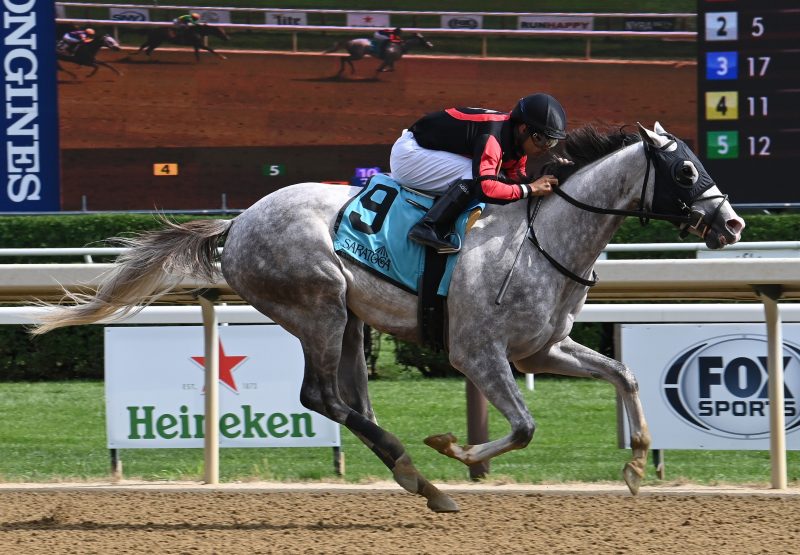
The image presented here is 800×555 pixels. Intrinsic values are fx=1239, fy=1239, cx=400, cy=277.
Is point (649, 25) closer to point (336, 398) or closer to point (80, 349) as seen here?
point (80, 349)

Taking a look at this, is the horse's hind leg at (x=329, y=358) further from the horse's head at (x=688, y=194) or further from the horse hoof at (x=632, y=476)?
the horse's head at (x=688, y=194)

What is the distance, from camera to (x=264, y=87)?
37.7ft

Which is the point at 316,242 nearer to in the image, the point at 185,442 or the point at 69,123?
the point at 185,442

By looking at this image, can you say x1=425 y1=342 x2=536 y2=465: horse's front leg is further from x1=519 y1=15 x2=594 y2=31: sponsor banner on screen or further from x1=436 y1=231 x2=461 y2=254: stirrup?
x1=519 y1=15 x2=594 y2=31: sponsor banner on screen

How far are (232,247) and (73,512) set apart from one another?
1.18 metres

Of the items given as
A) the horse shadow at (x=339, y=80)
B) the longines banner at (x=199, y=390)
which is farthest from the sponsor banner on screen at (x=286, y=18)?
the longines banner at (x=199, y=390)

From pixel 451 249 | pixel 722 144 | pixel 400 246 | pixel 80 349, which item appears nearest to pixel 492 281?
pixel 451 249

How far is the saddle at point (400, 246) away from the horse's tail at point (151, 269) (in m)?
0.63

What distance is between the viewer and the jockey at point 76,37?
11.5 meters

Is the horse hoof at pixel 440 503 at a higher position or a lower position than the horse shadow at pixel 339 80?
lower

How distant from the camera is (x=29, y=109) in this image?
37.2ft

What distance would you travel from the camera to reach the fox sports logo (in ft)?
17.0

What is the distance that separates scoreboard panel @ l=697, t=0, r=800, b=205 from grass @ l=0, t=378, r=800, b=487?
9.82 feet

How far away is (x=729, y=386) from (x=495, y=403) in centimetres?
147
